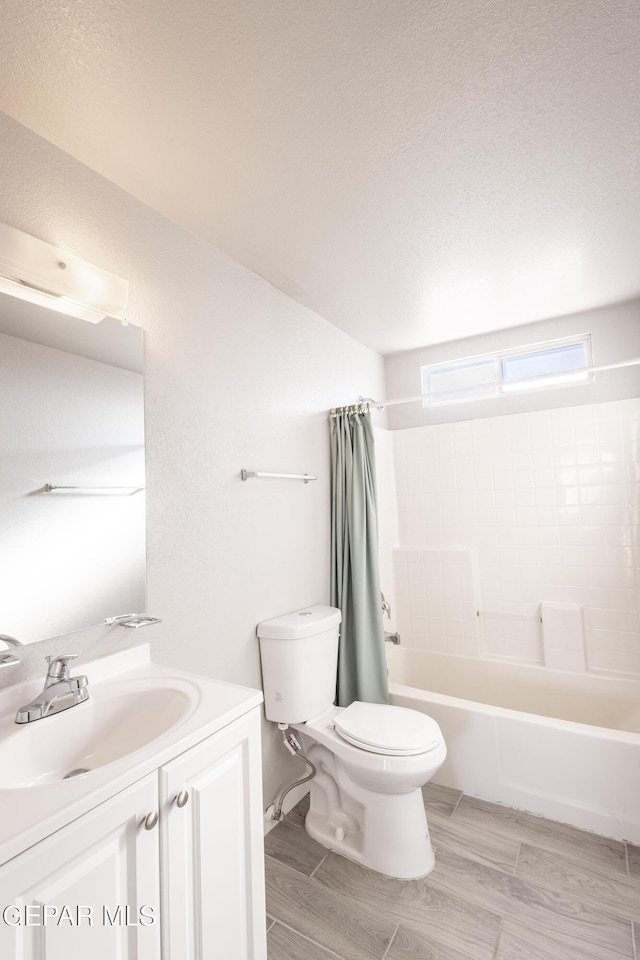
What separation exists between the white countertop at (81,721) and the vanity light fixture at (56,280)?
1037 mm

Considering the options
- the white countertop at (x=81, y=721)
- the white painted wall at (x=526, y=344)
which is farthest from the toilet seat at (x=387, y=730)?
the white painted wall at (x=526, y=344)

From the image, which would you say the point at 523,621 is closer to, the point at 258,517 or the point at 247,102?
the point at 258,517

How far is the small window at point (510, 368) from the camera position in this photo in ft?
9.20

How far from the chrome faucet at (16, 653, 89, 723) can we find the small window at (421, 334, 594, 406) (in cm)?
223

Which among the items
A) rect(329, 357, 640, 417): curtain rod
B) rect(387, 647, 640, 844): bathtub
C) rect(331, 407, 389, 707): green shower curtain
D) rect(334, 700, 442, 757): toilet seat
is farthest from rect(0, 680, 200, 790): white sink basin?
rect(329, 357, 640, 417): curtain rod

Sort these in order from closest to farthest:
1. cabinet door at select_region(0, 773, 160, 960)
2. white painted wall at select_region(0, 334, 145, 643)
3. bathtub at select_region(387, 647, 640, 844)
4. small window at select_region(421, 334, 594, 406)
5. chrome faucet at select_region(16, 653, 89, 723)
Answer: cabinet door at select_region(0, 773, 160, 960) < chrome faucet at select_region(16, 653, 89, 723) < white painted wall at select_region(0, 334, 145, 643) < bathtub at select_region(387, 647, 640, 844) < small window at select_region(421, 334, 594, 406)

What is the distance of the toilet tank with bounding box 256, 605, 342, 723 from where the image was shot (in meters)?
1.93

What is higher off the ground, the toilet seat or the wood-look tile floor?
the toilet seat

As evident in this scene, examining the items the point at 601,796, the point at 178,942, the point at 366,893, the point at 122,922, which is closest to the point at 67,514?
the point at 122,922

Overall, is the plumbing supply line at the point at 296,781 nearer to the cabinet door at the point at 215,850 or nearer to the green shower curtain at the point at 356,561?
the green shower curtain at the point at 356,561

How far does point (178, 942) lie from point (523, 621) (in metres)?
2.39

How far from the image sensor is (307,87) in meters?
1.20

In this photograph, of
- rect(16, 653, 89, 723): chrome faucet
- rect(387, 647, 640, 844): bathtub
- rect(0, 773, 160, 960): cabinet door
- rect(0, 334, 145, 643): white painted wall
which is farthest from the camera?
rect(387, 647, 640, 844): bathtub

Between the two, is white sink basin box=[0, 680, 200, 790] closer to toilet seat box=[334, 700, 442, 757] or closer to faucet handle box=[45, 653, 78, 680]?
faucet handle box=[45, 653, 78, 680]
